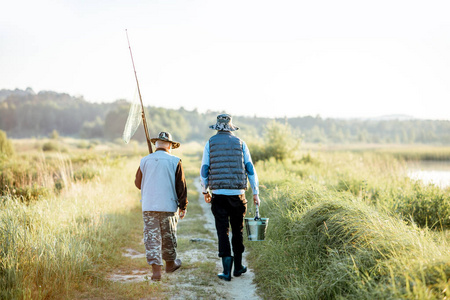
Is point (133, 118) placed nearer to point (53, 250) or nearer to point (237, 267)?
point (53, 250)

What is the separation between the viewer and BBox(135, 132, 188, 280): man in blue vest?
227 inches

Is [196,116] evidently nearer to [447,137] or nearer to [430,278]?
[447,137]

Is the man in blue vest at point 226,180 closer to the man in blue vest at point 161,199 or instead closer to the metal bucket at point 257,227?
the metal bucket at point 257,227

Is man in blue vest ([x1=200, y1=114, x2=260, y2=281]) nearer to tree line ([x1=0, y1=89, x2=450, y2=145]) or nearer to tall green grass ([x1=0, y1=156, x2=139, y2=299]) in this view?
tall green grass ([x1=0, y1=156, x2=139, y2=299])

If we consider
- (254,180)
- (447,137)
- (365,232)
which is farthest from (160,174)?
(447,137)

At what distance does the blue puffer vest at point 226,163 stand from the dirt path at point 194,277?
149 centimetres

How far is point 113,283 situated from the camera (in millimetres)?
5422

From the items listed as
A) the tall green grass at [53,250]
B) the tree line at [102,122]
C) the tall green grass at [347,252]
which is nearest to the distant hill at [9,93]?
the tree line at [102,122]

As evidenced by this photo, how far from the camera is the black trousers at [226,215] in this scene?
573 centimetres

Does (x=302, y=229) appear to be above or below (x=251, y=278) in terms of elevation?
above

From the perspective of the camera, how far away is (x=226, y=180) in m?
5.62

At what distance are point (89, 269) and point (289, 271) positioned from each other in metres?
3.11

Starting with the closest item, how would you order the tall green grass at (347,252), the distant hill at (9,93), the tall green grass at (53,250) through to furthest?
the tall green grass at (347,252) → the tall green grass at (53,250) → the distant hill at (9,93)

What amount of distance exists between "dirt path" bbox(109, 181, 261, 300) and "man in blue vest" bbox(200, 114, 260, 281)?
0.93 feet
